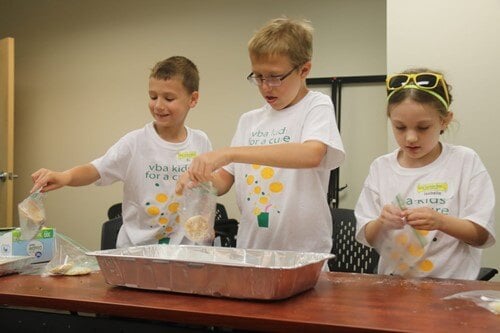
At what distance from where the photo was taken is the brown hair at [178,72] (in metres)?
2.02

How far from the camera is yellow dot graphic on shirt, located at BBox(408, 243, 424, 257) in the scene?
1.58m

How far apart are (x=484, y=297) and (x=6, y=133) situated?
386 cm

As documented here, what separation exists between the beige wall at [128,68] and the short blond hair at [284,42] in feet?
6.86

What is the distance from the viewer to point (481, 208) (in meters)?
1.53

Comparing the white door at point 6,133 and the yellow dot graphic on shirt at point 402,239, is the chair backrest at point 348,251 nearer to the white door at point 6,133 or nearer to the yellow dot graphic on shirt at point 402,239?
the yellow dot graphic on shirt at point 402,239

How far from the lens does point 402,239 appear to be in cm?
158

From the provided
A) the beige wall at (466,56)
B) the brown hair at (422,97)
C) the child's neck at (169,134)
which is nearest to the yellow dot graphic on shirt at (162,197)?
the child's neck at (169,134)

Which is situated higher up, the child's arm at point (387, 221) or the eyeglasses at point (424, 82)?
the eyeglasses at point (424, 82)

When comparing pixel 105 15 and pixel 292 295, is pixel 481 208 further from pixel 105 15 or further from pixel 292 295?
pixel 105 15

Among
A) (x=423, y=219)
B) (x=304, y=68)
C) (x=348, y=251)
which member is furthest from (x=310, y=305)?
(x=348, y=251)

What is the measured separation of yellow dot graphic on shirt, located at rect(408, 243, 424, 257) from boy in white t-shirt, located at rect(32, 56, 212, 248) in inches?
31.2

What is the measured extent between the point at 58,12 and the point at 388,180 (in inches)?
147

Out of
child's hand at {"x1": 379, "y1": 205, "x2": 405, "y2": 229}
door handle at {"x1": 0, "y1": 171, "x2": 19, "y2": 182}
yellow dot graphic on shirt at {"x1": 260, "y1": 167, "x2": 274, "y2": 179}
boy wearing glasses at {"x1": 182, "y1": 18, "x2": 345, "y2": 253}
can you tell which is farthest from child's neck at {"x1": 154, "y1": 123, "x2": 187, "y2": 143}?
door handle at {"x1": 0, "y1": 171, "x2": 19, "y2": 182}

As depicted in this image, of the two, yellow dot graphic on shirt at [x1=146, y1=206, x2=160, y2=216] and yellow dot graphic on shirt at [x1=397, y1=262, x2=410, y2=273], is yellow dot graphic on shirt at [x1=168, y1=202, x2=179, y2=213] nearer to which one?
yellow dot graphic on shirt at [x1=146, y1=206, x2=160, y2=216]
